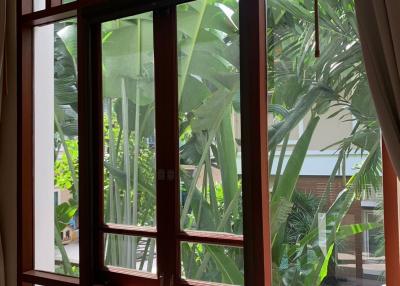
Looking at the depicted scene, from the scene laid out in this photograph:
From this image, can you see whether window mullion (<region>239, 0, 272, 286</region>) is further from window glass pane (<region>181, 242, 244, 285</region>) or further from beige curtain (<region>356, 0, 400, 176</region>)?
beige curtain (<region>356, 0, 400, 176</region>)

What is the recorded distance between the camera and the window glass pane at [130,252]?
98.9 inches

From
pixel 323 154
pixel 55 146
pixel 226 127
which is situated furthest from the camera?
pixel 55 146

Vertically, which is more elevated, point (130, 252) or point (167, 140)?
point (167, 140)

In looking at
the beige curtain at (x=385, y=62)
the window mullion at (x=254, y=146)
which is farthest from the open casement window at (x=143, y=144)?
the beige curtain at (x=385, y=62)

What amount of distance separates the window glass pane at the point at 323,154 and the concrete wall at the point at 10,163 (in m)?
1.69

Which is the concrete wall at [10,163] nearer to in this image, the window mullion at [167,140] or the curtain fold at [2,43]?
the curtain fold at [2,43]

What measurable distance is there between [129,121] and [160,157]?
32 cm

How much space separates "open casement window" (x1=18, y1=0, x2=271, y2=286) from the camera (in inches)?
84.6

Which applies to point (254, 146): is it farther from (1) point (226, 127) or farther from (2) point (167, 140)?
(2) point (167, 140)

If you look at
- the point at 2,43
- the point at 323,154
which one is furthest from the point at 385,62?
the point at 2,43

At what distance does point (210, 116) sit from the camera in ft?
7.64

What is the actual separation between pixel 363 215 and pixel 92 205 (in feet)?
4.81

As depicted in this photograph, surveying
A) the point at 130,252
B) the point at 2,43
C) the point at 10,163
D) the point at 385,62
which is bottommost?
the point at 130,252

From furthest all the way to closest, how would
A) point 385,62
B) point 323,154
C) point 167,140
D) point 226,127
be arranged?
1. point 167,140
2. point 226,127
3. point 323,154
4. point 385,62
